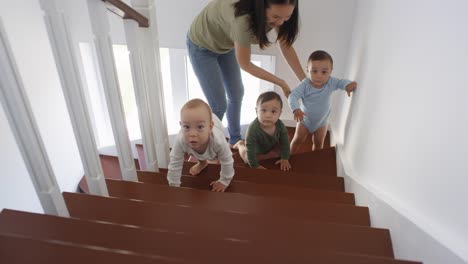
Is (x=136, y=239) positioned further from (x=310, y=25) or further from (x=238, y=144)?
(x=310, y=25)

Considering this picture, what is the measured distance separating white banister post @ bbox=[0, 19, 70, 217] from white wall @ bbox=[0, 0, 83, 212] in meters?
1.35

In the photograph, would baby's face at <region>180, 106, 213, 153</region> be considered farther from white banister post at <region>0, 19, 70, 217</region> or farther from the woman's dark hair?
white banister post at <region>0, 19, 70, 217</region>

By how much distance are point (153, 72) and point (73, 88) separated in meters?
0.60

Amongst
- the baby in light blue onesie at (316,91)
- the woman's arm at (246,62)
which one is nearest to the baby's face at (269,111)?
the baby in light blue onesie at (316,91)

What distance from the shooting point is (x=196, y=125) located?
5.08 ft

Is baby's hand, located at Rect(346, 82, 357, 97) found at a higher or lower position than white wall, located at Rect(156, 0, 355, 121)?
lower

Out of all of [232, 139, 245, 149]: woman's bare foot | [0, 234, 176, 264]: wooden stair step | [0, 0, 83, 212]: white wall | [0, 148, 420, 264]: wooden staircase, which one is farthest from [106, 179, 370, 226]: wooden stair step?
[0, 0, 83, 212]: white wall

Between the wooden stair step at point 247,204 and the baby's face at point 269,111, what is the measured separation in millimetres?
794

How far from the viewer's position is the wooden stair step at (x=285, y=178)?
184 centimetres

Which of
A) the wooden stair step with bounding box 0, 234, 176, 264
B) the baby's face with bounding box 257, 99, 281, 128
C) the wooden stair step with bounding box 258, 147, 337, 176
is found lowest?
the wooden stair step with bounding box 258, 147, 337, 176

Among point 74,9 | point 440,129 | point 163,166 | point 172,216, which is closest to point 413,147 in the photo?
point 440,129

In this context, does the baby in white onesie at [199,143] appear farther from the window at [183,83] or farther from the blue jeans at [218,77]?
the window at [183,83]

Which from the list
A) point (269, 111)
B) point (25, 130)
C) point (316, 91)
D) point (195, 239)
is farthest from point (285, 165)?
point (25, 130)

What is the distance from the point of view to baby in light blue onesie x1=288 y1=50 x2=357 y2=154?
6.58 feet
